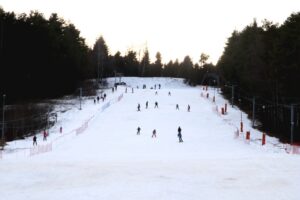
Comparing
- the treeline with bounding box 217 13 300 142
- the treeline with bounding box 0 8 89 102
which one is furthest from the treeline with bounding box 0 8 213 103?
the treeline with bounding box 217 13 300 142

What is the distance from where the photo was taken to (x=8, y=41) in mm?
73500

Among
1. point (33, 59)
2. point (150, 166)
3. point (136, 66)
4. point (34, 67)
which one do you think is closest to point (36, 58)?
point (33, 59)

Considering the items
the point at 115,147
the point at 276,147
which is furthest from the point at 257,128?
the point at 115,147

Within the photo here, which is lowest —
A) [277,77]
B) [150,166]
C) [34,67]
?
[150,166]

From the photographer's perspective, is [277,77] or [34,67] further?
[34,67]

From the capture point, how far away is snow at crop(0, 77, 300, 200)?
17.7 meters

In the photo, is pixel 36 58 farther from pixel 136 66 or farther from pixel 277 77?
pixel 136 66

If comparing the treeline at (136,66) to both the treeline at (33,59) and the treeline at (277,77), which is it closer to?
the treeline at (33,59)

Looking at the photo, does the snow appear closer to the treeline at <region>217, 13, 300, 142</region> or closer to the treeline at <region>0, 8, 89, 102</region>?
the treeline at <region>217, 13, 300, 142</region>

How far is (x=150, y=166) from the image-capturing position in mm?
24844

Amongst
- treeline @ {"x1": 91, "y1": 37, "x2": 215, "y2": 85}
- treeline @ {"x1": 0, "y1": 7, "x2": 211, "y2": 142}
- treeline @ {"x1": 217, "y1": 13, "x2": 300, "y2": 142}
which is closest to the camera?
treeline @ {"x1": 217, "y1": 13, "x2": 300, "y2": 142}

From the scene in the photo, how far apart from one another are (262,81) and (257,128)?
5223 millimetres

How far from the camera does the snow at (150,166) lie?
17672 mm

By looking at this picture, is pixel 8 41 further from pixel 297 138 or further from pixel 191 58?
pixel 191 58
